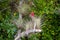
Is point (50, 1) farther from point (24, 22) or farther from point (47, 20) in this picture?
point (24, 22)

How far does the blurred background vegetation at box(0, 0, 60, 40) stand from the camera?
205 centimetres

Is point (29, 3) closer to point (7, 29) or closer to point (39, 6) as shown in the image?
point (39, 6)

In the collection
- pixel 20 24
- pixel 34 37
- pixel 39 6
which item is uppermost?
pixel 39 6

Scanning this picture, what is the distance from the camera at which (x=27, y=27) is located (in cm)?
206

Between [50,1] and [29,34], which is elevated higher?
[50,1]

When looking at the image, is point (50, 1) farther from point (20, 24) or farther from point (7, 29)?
point (7, 29)

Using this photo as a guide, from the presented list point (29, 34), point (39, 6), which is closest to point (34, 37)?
point (29, 34)

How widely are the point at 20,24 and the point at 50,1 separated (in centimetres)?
40

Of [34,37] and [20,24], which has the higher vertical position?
[20,24]

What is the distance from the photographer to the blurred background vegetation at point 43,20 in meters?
2.05

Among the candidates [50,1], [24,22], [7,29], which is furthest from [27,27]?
[50,1]

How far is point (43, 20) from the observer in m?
2.11

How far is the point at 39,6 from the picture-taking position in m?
2.05

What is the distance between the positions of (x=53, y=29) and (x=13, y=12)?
18.2 inches
